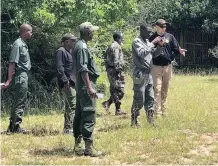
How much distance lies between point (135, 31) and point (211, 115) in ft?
26.6

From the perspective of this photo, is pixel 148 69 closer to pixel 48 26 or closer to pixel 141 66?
pixel 141 66

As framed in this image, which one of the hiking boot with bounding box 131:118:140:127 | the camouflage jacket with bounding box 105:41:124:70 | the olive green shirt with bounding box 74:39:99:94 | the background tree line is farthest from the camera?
the camouflage jacket with bounding box 105:41:124:70

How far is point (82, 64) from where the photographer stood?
6.67m

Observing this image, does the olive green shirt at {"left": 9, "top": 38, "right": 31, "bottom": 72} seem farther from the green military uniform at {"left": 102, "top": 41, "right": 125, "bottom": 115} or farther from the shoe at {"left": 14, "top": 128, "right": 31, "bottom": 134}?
the green military uniform at {"left": 102, "top": 41, "right": 125, "bottom": 115}

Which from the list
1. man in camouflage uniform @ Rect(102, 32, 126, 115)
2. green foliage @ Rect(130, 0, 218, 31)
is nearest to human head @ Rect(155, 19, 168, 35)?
man in camouflage uniform @ Rect(102, 32, 126, 115)

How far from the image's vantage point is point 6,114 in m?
10.6

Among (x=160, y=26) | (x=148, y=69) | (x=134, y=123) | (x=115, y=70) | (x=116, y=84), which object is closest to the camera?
(x=148, y=69)

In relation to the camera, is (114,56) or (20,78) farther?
(114,56)

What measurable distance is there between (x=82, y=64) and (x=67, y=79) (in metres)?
1.60

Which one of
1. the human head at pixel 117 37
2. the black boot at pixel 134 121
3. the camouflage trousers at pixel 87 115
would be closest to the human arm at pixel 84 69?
the camouflage trousers at pixel 87 115

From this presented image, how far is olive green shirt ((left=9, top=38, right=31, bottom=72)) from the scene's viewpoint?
322 inches

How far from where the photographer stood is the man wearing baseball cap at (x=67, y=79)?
26.9ft

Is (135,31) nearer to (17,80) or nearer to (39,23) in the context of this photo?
(39,23)

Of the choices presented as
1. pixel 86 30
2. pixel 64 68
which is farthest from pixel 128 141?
pixel 86 30
